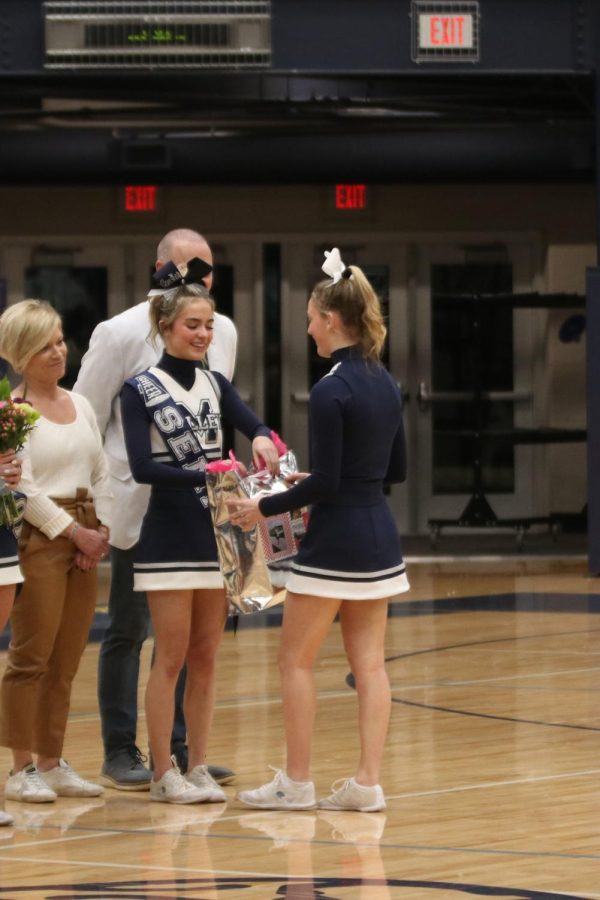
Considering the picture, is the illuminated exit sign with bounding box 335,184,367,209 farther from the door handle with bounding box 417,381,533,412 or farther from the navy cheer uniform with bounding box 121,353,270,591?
the navy cheer uniform with bounding box 121,353,270,591

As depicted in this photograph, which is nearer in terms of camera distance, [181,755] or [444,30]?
[181,755]

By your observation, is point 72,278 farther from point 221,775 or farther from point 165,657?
point 165,657

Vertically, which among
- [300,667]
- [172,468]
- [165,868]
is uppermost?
[172,468]

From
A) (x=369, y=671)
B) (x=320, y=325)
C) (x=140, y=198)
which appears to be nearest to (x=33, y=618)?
(x=369, y=671)

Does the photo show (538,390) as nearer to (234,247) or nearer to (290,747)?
(234,247)

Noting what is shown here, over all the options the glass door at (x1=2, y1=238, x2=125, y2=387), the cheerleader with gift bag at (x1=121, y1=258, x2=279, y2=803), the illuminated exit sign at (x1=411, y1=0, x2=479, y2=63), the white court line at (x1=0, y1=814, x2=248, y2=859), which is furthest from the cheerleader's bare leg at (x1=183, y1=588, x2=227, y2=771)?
the glass door at (x1=2, y1=238, x2=125, y2=387)

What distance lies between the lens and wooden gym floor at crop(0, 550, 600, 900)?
4523 mm

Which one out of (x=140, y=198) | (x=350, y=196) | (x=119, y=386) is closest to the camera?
(x=119, y=386)

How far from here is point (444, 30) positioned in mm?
11828

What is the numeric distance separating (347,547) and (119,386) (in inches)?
43.1

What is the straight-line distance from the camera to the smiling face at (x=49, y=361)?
225 inches

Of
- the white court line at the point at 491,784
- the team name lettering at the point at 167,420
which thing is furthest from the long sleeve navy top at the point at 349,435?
the white court line at the point at 491,784

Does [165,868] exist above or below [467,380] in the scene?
below

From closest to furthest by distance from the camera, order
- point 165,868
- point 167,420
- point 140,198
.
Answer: point 165,868
point 167,420
point 140,198
